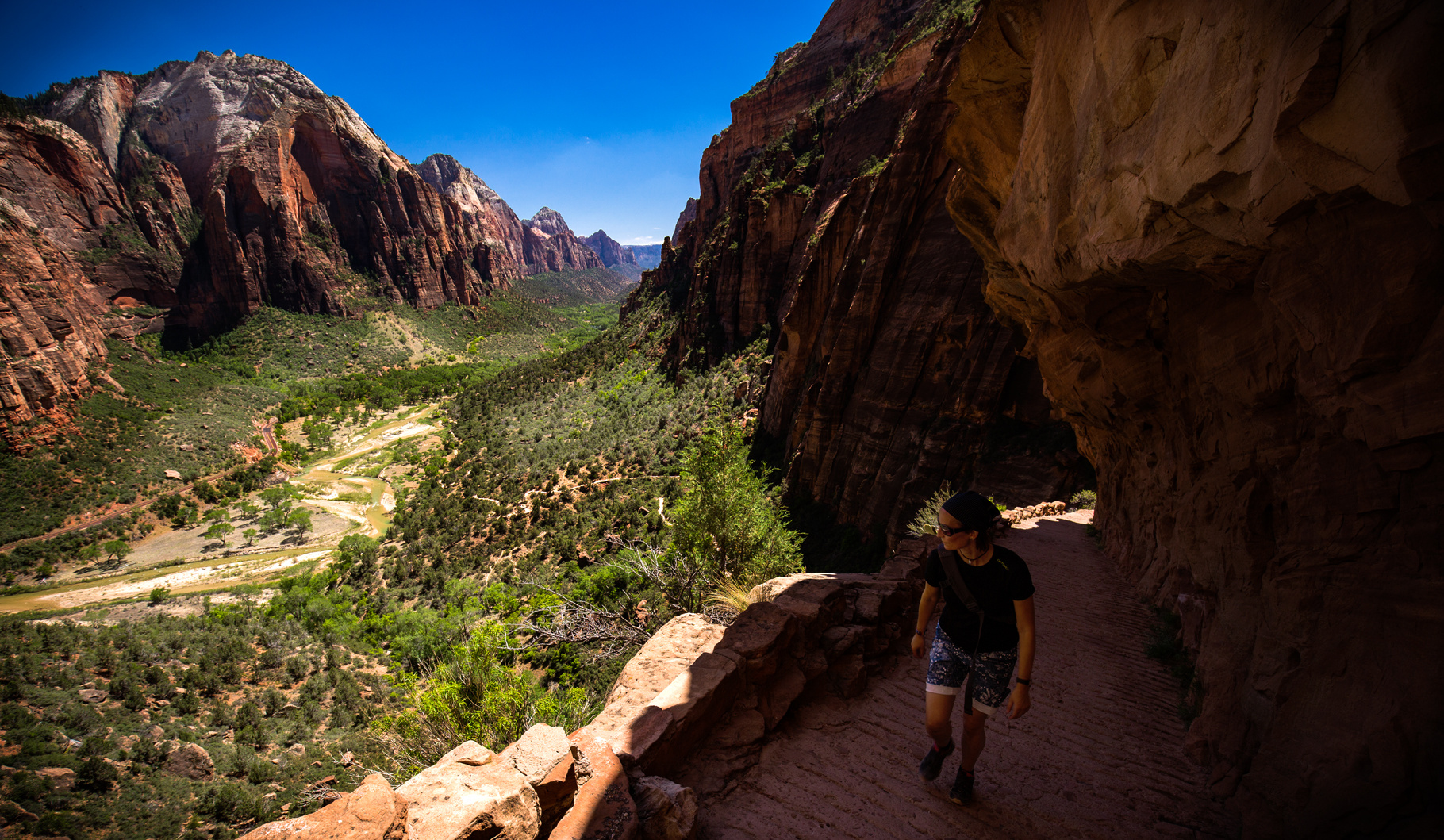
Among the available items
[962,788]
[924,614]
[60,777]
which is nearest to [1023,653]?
[924,614]

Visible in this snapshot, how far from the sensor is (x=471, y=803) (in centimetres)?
257

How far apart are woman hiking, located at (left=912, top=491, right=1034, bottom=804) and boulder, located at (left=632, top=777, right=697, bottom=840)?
1667 millimetres

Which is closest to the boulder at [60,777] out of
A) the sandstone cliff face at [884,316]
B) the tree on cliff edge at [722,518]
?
the tree on cliff edge at [722,518]

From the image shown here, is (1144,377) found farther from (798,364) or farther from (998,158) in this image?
(798,364)

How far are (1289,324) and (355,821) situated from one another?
237 inches

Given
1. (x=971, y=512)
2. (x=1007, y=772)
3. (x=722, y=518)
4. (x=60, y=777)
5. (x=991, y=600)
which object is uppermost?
(x=971, y=512)

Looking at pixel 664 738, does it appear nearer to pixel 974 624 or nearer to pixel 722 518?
pixel 974 624

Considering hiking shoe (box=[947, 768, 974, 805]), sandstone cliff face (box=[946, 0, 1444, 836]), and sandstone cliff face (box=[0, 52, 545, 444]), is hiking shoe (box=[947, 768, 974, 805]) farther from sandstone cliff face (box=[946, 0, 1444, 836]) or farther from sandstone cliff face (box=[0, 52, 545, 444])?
sandstone cliff face (box=[0, 52, 545, 444])

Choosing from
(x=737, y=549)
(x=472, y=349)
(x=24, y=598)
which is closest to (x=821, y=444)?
(x=737, y=549)

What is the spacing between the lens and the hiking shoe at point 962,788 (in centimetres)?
322

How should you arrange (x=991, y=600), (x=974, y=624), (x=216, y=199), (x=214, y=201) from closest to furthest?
(x=991, y=600) < (x=974, y=624) < (x=216, y=199) < (x=214, y=201)

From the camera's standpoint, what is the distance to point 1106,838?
3076mm

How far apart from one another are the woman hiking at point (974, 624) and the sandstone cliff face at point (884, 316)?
14.4m

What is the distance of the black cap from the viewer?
2.87 meters
